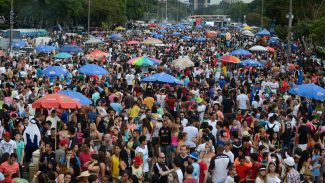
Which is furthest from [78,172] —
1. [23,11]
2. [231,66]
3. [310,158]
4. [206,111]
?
[23,11]

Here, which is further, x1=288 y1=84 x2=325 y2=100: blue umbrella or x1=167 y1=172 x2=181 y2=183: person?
x1=288 y1=84 x2=325 y2=100: blue umbrella

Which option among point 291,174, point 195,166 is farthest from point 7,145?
point 291,174

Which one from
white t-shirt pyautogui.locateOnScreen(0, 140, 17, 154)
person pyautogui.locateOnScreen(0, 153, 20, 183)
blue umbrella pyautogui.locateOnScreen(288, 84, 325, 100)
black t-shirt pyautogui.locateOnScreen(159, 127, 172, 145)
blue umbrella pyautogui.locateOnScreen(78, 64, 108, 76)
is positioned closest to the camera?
person pyautogui.locateOnScreen(0, 153, 20, 183)

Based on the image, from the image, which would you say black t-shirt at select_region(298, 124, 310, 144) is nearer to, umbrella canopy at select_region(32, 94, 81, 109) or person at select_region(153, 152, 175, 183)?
person at select_region(153, 152, 175, 183)

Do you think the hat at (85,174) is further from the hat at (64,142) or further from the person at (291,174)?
the person at (291,174)

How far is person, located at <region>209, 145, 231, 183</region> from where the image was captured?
10.9 metres

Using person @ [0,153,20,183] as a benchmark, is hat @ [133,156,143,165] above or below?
above

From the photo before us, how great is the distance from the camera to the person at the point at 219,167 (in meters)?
10.9

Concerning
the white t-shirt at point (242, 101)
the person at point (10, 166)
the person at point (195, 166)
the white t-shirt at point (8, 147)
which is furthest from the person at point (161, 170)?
the white t-shirt at point (242, 101)

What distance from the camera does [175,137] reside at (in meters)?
13.3

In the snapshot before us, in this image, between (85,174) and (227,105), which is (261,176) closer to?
(85,174)

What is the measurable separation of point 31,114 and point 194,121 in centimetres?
458

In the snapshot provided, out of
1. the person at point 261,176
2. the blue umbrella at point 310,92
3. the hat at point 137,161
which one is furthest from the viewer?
the blue umbrella at point 310,92

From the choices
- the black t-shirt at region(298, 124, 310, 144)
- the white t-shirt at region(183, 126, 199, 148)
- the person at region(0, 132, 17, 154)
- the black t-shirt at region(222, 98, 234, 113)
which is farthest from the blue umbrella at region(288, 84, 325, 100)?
the person at region(0, 132, 17, 154)
